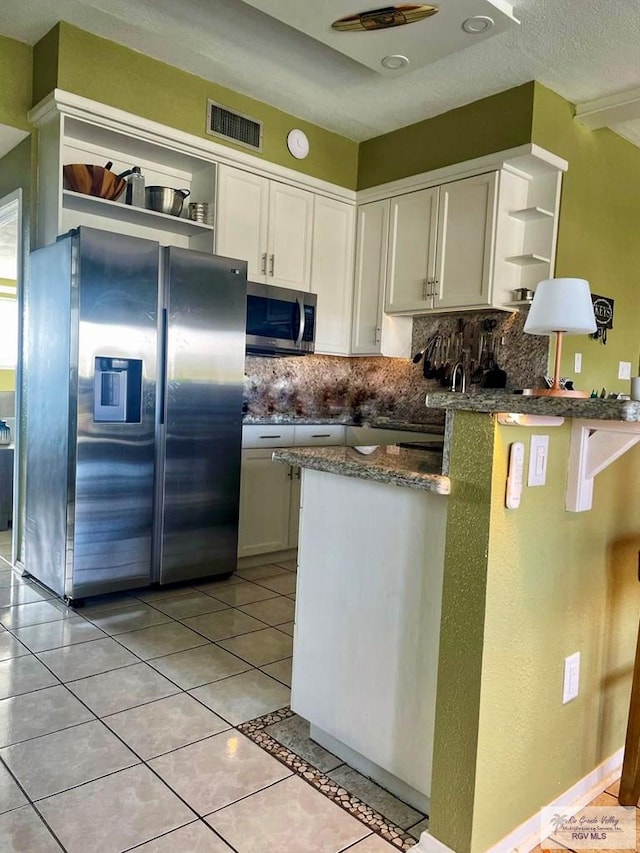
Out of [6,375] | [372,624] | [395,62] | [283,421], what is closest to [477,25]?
[395,62]

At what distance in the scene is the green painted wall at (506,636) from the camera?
4.66 ft

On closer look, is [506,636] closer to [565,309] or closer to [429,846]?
[429,846]

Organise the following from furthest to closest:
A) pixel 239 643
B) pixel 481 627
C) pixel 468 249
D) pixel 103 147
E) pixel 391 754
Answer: pixel 468 249, pixel 103 147, pixel 239 643, pixel 391 754, pixel 481 627

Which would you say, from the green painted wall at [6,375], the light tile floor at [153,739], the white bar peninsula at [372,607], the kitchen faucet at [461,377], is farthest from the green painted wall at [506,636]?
the green painted wall at [6,375]

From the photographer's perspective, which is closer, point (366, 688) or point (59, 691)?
point (366, 688)

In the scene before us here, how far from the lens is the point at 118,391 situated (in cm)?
317

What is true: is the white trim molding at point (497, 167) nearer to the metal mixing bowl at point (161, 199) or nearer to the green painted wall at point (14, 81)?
the metal mixing bowl at point (161, 199)

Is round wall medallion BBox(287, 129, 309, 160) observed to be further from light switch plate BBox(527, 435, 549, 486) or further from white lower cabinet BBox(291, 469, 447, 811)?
light switch plate BBox(527, 435, 549, 486)

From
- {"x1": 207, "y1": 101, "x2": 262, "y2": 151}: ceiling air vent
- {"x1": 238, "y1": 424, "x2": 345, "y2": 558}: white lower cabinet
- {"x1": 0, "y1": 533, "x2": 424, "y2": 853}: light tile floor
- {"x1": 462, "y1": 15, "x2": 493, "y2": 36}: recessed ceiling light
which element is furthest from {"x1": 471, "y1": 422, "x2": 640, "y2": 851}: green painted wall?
{"x1": 207, "y1": 101, "x2": 262, "y2": 151}: ceiling air vent

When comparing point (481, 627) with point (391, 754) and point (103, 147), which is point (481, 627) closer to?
point (391, 754)

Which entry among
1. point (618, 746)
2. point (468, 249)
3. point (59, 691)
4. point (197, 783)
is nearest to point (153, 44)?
point (468, 249)

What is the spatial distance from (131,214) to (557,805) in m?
3.35

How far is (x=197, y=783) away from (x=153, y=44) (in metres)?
3.36

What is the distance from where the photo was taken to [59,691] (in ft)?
7.44
